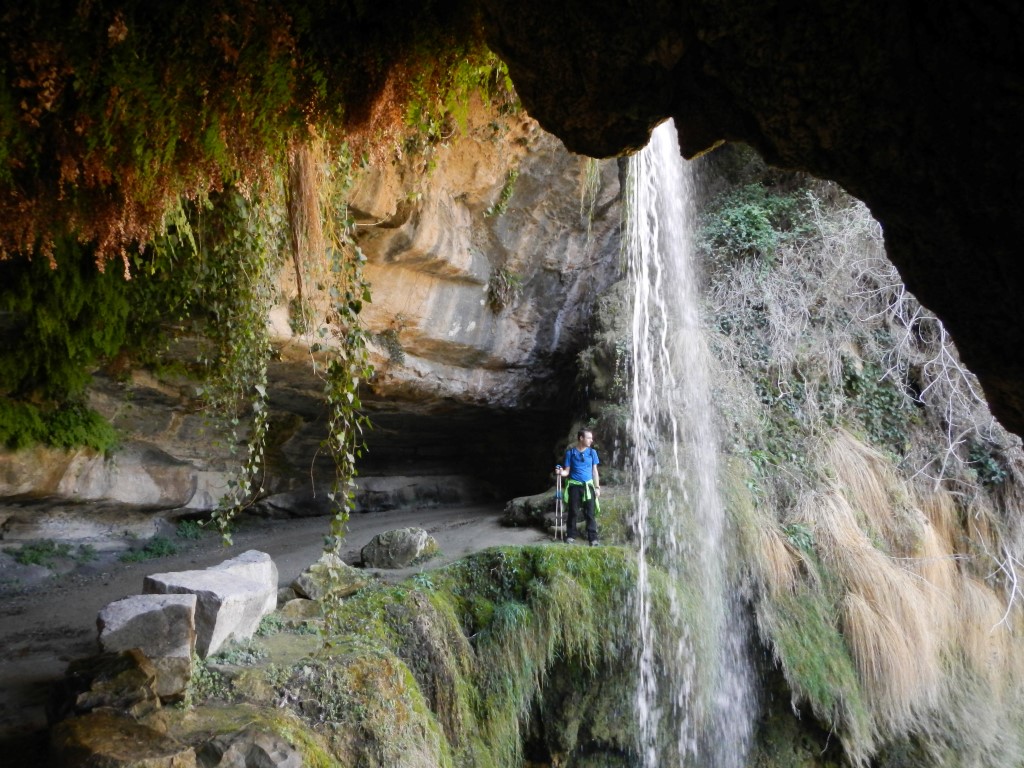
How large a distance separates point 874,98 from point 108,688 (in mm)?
3833

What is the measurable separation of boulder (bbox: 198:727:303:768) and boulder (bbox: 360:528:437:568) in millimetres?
3195

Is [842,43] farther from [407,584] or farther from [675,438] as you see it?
[675,438]

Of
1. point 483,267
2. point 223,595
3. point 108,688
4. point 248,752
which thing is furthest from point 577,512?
point 108,688

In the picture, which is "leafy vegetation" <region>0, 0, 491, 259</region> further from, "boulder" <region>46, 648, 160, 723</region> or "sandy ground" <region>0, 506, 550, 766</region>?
"sandy ground" <region>0, 506, 550, 766</region>

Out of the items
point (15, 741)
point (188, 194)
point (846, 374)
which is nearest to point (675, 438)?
point (846, 374)

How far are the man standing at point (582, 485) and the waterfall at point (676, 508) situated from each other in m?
0.56

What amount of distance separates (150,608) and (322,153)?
256 cm

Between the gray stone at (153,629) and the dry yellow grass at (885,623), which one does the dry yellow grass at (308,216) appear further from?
the dry yellow grass at (885,623)

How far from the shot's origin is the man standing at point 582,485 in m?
7.49

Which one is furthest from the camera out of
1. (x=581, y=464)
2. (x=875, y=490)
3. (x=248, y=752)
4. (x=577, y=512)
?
(x=875, y=490)

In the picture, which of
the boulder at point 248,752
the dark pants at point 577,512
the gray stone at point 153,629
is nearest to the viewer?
the boulder at point 248,752

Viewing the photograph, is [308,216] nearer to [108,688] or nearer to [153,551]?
[108,688]

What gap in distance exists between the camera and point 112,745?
308 cm

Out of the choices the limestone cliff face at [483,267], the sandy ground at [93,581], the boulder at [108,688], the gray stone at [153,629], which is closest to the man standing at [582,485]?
the sandy ground at [93,581]
